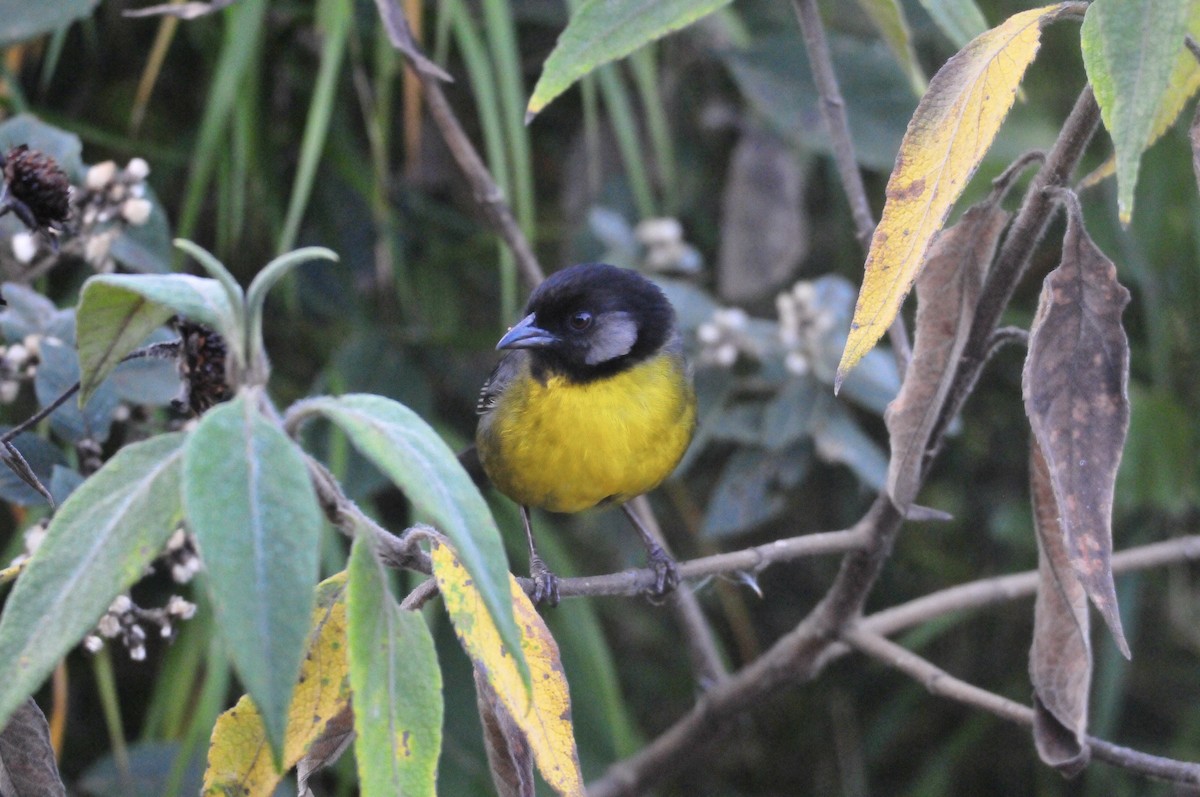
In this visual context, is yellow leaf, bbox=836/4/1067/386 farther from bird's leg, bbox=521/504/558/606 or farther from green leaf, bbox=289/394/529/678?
bird's leg, bbox=521/504/558/606

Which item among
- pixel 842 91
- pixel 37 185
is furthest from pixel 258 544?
pixel 842 91

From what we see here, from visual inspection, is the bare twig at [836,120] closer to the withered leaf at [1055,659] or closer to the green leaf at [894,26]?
the green leaf at [894,26]

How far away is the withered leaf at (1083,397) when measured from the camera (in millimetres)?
963

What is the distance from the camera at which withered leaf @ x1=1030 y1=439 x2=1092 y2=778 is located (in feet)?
4.31

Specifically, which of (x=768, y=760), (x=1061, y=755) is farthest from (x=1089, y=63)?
(x=768, y=760)

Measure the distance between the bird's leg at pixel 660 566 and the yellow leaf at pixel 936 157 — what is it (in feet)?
1.64

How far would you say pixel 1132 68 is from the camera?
864 mm

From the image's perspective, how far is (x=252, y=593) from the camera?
697 millimetres

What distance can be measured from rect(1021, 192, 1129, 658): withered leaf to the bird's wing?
142cm

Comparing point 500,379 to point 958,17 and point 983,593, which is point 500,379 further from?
point 958,17

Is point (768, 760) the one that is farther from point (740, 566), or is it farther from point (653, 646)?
point (740, 566)

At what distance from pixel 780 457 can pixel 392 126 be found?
4.33 ft

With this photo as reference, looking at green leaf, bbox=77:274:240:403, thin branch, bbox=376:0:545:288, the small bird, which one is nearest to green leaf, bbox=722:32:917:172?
the small bird

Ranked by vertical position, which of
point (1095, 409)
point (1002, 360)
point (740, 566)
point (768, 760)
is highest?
point (1095, 409)
